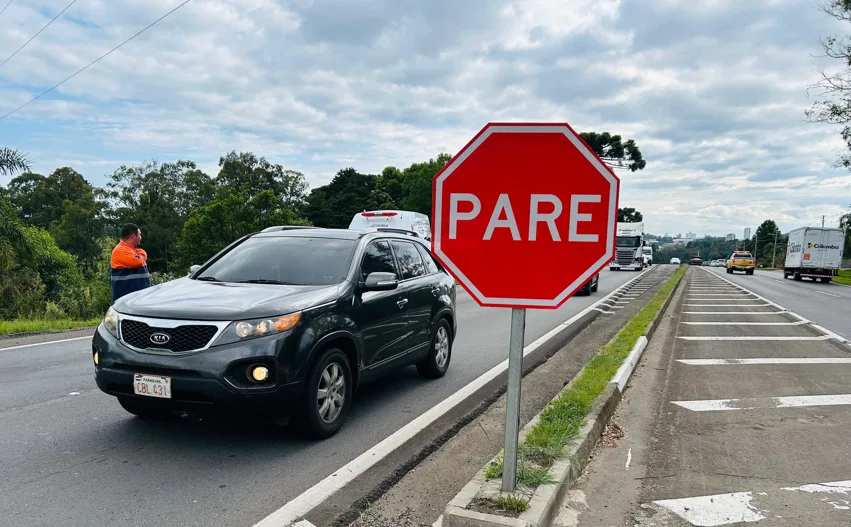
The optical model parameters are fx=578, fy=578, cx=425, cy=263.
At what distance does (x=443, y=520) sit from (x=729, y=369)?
19.9 ft

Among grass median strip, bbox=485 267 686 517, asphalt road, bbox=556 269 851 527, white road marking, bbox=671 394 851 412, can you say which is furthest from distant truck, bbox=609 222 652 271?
white road marking, bbox=671 394 851 412

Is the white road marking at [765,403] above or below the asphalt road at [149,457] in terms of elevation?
above

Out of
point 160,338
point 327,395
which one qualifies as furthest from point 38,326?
point 327,395

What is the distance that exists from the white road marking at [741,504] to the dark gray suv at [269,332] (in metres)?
2.46

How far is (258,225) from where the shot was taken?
162 feet

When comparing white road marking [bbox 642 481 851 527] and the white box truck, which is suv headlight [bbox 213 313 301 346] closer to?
white road marking [bbox 642 481 851 527]

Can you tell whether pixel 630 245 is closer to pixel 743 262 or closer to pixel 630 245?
pixel 630 245

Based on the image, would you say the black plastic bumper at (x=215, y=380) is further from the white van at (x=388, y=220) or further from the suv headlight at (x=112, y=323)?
the white van at (x=388, y=220)

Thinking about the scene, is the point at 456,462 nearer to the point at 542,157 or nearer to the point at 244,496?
the point at 244,496

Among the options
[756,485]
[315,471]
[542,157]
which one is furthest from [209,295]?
[756,485]

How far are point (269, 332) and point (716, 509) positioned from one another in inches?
122

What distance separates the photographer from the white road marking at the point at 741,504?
3.38 m

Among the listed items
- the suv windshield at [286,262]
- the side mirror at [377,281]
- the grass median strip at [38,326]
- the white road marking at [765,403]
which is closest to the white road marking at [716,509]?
the white road marking at [765,403]

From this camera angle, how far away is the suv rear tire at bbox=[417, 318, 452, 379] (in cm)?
Result: 655
